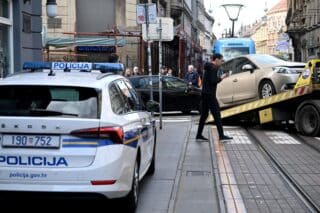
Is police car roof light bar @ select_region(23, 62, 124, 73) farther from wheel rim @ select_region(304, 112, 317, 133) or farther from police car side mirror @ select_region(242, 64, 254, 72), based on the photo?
police car side mirror @ select_region(242, 64, 254, 72)

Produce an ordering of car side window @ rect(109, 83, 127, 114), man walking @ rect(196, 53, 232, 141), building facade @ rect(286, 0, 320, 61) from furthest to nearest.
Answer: building facade @ rect(286, 0, 320, 61) → man walking @ rect(196, 53, 232, 141) → car side window @ rect(109, 83, 127, 114)

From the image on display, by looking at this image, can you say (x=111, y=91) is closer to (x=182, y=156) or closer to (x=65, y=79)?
(x=65, y=79)

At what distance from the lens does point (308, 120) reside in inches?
569

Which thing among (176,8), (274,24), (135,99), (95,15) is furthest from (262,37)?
(135,99)

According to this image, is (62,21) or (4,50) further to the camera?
(62,21)

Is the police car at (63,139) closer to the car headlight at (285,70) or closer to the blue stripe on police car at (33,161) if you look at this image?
the blue stripe on police car at (33,161)

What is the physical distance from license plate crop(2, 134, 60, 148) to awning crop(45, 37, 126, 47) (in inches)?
870

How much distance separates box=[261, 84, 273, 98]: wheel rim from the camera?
16.4 m

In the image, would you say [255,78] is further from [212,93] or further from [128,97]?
[128,97]

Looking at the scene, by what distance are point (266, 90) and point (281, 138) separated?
2.74m

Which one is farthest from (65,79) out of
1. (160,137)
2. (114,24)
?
(114,24)

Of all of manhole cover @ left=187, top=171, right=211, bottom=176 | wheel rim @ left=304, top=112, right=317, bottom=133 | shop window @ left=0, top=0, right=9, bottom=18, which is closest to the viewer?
manhole cover @ left=187, top=171, right=211, bottom=176

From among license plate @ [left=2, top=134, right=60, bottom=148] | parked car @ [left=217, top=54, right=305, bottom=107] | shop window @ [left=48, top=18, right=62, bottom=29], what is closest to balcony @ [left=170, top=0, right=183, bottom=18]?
shop window @ [left=48, top=18, right=62, bottom=29]

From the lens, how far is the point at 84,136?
6289mm
